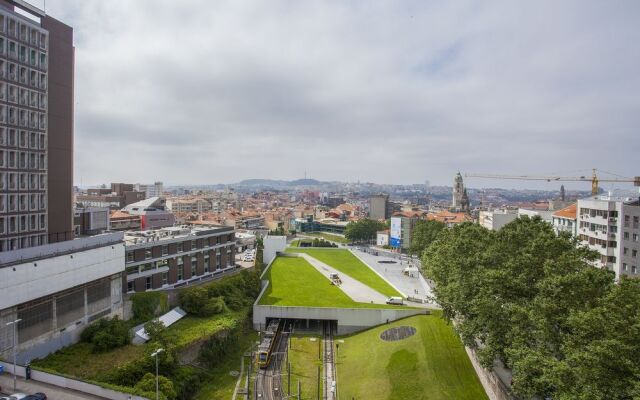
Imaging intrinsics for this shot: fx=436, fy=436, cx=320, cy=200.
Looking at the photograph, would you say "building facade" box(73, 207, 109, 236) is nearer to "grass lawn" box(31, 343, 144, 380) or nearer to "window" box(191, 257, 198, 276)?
"window" box(191, 257, 198, 276)

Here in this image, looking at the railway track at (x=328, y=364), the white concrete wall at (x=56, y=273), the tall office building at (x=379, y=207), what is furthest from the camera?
the tall office building at (x=379, y=207)

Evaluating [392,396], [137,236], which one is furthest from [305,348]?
[137,236]

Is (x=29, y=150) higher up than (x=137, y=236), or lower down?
higher up

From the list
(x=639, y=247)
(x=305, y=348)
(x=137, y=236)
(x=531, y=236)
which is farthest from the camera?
(x=137, y=236)

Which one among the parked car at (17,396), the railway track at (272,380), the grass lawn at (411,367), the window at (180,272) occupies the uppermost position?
the window at (180,272)

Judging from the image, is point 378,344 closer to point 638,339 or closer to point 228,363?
point 228,363

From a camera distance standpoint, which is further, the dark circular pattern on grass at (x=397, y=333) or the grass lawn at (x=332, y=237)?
the grass lawn at (x=332, y=237)

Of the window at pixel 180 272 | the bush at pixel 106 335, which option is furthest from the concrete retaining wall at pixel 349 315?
the bush at pixel 106 335

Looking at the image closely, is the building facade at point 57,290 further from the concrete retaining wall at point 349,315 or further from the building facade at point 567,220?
the building facade at point 567,220
